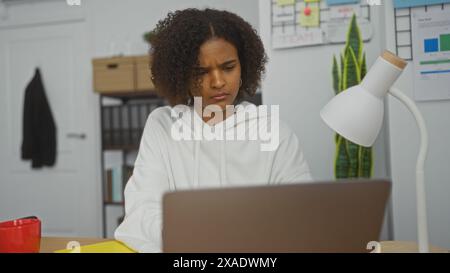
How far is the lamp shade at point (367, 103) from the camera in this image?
59 centimetres

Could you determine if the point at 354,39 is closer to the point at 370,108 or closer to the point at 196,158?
the point at 196,158

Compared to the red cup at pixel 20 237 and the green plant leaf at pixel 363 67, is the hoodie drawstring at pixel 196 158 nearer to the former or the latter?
the red cup at pixel 20 237

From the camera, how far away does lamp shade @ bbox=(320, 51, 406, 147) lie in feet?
1.93

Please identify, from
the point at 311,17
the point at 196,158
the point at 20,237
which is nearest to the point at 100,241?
the point at 20,237

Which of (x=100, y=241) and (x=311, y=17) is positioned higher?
Result: (x=311, y=17)

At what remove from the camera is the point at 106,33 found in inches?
115

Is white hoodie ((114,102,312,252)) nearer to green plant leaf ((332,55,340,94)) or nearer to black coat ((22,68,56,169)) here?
green plant leaf ((332,55,340,94))

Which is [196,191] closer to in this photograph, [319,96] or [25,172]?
[319,96]

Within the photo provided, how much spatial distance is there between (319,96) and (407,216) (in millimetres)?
599

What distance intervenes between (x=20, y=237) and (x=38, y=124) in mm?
2552

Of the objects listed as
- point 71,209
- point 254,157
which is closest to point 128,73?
point 71,209

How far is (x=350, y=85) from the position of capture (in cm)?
157

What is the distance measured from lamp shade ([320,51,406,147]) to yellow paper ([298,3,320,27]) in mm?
1129

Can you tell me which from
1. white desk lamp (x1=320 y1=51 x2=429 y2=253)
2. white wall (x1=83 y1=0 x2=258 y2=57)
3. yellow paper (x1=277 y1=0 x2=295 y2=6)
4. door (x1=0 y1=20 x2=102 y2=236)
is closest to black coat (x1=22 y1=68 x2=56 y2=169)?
door (x1=0 y1=20 x2=102 y2=236)
